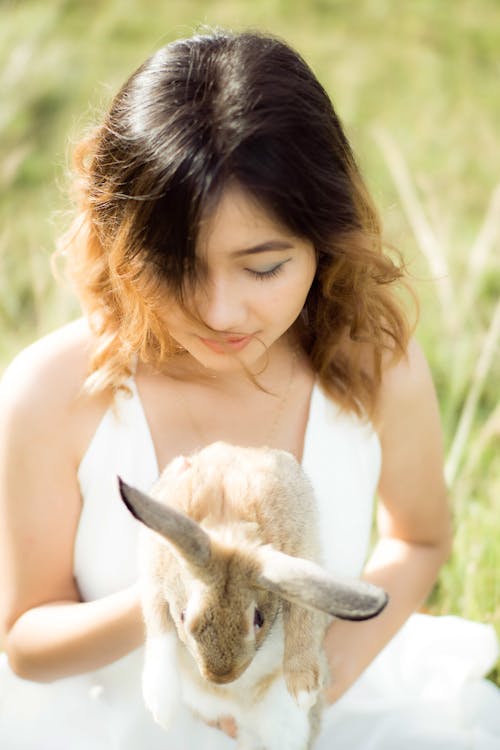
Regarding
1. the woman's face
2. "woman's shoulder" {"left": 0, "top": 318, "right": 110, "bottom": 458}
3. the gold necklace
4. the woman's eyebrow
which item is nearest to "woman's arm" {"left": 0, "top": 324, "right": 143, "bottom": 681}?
"woman's shoulder" {"left": 0, "top": 318, "right": 110, "bottom": 458}

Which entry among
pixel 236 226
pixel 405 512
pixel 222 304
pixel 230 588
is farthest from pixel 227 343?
pixel 405 512

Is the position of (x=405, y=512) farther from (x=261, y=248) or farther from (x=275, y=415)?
(x=261, y=248)

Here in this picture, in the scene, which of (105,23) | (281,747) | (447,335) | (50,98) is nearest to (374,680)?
(281,747)

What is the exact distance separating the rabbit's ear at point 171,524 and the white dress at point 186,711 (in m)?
0.78

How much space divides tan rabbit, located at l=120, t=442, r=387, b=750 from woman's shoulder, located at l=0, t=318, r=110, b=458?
16.6 inches

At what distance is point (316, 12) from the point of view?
7.34 metres

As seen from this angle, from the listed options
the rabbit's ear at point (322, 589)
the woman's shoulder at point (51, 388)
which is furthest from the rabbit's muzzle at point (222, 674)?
the woman's shoulder at point (51, 388)

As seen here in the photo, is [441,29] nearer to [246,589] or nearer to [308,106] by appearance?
[308,106]

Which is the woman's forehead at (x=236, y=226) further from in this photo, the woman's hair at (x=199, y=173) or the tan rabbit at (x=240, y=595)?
the tan rabbit at (x=240, y=595)

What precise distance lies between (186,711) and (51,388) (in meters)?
0.80

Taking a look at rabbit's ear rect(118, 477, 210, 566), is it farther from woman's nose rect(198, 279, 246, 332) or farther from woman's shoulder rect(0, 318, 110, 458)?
woman's shoulder rect(0, 318, 110, 458)

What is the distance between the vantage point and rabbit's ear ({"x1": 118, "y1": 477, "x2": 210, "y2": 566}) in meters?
1.60

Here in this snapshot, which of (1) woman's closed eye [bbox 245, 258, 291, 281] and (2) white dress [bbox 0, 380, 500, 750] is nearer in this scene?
(1) woman's closed eye [bbox 245, 258, 291, 281]

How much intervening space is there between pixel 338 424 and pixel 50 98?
3.95m
